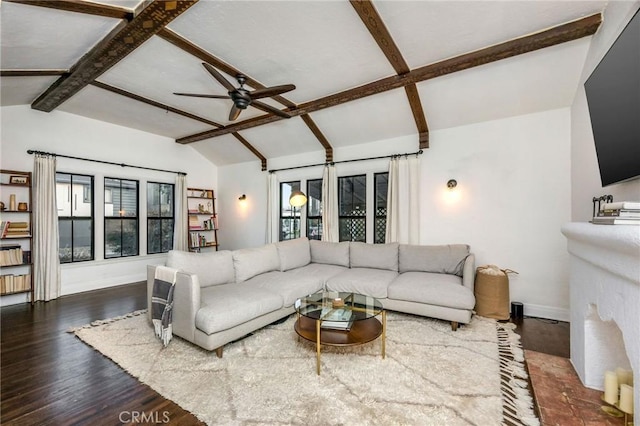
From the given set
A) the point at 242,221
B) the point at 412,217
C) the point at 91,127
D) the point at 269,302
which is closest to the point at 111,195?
the point at 91,127

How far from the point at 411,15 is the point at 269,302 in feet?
10.7

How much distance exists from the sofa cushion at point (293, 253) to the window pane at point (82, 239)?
148 inches

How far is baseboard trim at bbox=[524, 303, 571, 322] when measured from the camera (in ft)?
11.7

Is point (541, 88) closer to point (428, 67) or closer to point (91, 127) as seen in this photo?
point (428, 67)

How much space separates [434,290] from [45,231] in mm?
5954

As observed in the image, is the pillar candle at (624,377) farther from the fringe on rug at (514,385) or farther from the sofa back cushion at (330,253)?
the sofa back cushion at (330,253)

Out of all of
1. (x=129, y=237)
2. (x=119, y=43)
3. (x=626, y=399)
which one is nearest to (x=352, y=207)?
(x=119, y=43)

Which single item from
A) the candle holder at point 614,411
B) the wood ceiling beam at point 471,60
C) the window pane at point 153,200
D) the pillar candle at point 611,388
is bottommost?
the candle holder at point 614,411

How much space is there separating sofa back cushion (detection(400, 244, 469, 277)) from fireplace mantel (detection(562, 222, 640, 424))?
66.1 inches

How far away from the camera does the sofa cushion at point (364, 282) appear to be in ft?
11.9

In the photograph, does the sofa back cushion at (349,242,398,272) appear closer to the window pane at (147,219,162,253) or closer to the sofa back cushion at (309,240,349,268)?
the sofa back cushion at (309,240,349,268)

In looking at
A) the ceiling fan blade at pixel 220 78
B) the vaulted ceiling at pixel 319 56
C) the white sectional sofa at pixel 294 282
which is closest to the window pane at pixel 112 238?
the vaulted ceiling at pixel 319 56

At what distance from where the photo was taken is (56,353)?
269 centimetres

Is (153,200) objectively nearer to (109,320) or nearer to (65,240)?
(65,240)
